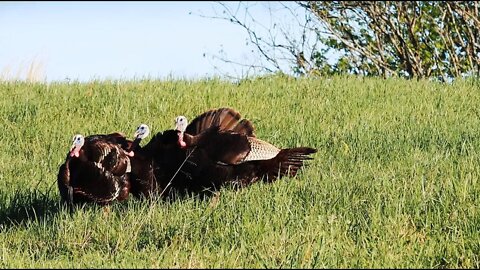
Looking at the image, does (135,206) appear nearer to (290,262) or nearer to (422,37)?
(290,262)

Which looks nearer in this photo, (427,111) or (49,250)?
(49,250)

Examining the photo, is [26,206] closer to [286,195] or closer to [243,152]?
[243,152]

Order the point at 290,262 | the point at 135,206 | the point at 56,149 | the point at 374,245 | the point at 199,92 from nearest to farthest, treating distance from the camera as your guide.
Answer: the point at 290,262, the point at 374,245, the point at 135,206, the point at 56,149, the point at 199,92

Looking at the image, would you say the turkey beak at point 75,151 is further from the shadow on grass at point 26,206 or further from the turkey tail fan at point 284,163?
the turkey tail fan at point 284,163

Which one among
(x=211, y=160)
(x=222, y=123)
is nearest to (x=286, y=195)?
(x=211, y=160)

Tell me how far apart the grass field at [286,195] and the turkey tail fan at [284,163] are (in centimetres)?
9

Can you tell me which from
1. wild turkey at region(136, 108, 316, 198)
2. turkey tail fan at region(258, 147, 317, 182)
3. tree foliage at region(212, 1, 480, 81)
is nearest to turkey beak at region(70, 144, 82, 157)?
wild turkey at region(136, 108, 316, 198)

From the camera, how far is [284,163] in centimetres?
672

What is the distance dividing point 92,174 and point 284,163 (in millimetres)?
1510

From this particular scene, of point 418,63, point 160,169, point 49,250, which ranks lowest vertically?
point 49,250

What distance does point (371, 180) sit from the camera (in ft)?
20.7

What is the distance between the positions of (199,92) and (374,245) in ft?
19.1

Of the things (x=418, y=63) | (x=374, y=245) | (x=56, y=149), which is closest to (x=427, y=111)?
(x=56, y=149)

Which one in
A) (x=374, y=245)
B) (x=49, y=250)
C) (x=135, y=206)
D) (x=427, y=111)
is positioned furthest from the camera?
(x=427, y=111)
